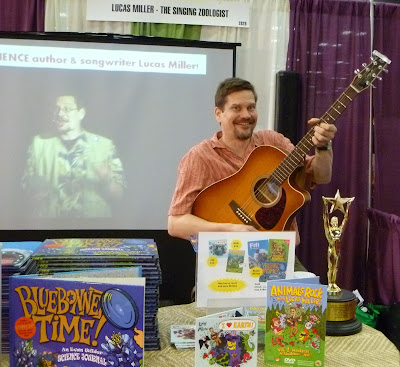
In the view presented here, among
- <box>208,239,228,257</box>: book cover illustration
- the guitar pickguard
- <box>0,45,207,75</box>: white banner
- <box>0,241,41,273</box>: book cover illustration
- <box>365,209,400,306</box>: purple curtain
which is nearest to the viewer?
<box>0,241,41,273</box>: book cover illustration

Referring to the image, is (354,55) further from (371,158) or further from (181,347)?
(181,347)

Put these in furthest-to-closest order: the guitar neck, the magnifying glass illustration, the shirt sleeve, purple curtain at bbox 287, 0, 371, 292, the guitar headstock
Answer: purple curtain at bbox 287, 0, 371, 292 → the shirt sleeve → the guitar neck → the guitar headstock → the magnifying glass illustration

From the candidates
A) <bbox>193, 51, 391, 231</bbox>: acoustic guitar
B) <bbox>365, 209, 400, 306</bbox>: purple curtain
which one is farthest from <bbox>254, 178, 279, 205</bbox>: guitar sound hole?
<bbox>365, 209, 400, 306</bbox>: purple curtain

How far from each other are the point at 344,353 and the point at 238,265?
0.33 meters

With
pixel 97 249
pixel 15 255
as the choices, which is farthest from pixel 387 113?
pixel 15 255

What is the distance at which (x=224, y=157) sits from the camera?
2.10 metres

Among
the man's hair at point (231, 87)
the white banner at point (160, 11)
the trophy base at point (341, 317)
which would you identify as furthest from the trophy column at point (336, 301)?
the white banner at point (160, 11)

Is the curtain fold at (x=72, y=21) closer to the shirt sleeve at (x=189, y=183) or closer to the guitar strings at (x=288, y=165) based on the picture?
the shirt sleeve at (x=189, y=183)

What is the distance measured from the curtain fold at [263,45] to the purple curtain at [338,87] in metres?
0.09

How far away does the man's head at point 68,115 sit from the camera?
3219mm

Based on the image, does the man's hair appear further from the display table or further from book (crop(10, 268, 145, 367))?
book (crop(10, 268, 145, 367))

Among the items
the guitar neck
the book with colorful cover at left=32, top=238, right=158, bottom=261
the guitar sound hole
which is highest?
the guitar neck

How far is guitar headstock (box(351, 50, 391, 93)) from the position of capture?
1508 mm

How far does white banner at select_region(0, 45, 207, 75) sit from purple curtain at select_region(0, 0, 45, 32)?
247 millimetres
